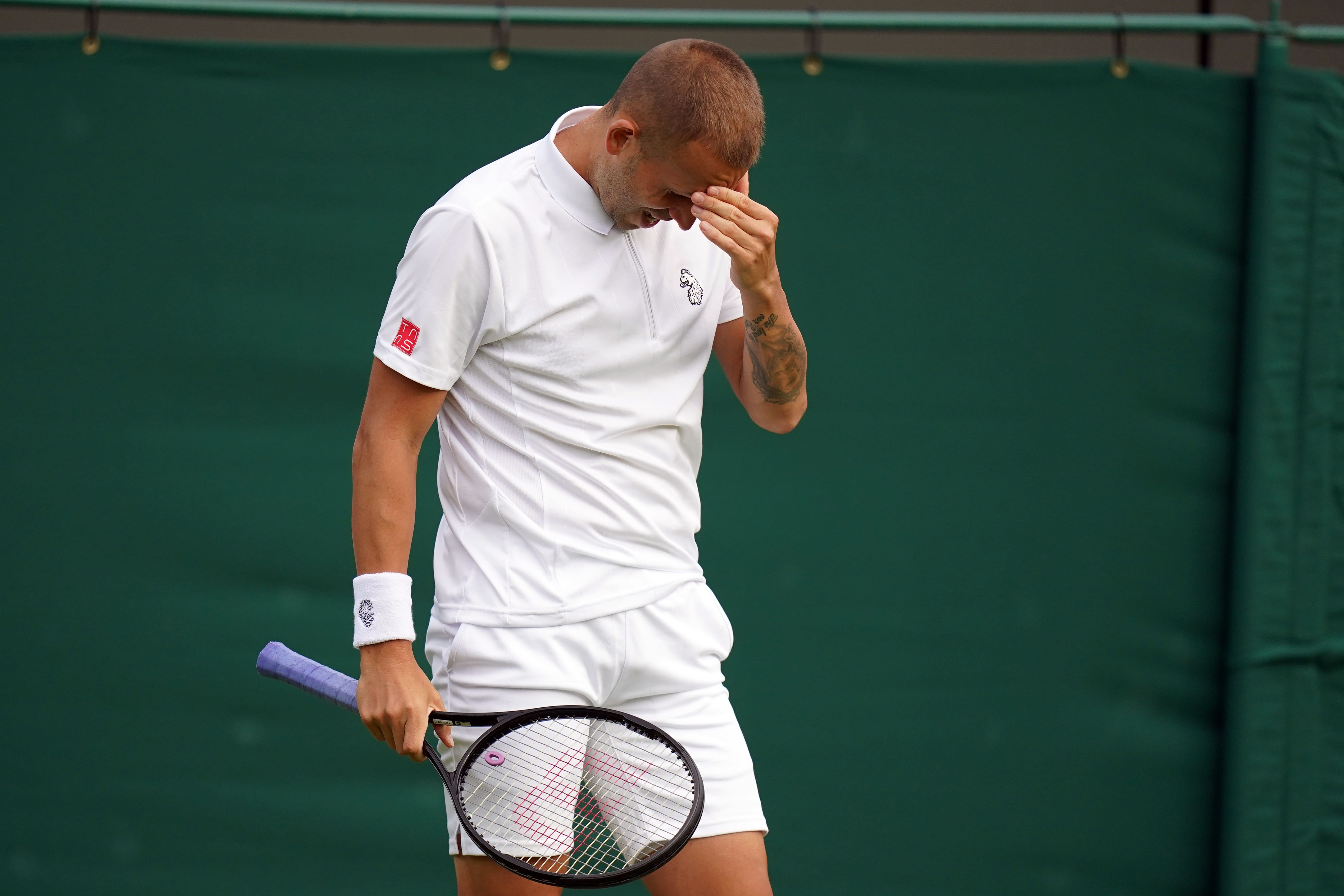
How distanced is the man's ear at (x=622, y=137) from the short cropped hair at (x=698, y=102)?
0.01 meters

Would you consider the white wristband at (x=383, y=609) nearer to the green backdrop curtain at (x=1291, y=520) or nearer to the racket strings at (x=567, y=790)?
the racket strings at (x=567, y=790)

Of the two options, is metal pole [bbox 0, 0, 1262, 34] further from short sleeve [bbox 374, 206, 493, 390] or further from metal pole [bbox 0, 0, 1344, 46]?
short sleeve [bbox 374, 206, 493, 390]

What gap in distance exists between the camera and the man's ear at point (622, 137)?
6.22ft

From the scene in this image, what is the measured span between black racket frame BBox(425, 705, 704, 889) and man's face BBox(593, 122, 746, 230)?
0.71m

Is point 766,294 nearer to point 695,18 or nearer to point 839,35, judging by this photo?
point 695,18

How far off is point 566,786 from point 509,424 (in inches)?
20.5

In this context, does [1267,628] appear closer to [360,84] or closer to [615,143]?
[615,143]

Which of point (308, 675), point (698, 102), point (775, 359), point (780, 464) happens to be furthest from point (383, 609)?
point (780, 464)

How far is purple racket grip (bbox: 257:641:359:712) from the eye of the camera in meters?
1.96

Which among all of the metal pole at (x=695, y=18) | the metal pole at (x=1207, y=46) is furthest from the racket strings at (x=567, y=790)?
the metal pole at (x=1207, y=46)

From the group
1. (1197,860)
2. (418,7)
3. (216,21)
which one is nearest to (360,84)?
(418,7)

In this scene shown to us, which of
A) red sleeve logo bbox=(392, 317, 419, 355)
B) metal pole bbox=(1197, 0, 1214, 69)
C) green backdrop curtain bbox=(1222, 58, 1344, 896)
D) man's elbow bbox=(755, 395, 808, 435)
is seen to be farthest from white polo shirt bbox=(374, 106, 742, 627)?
metal pole bbox=(1197, 0, 1214, 69)

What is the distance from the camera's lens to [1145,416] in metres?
3.44

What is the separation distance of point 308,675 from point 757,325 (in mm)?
838
